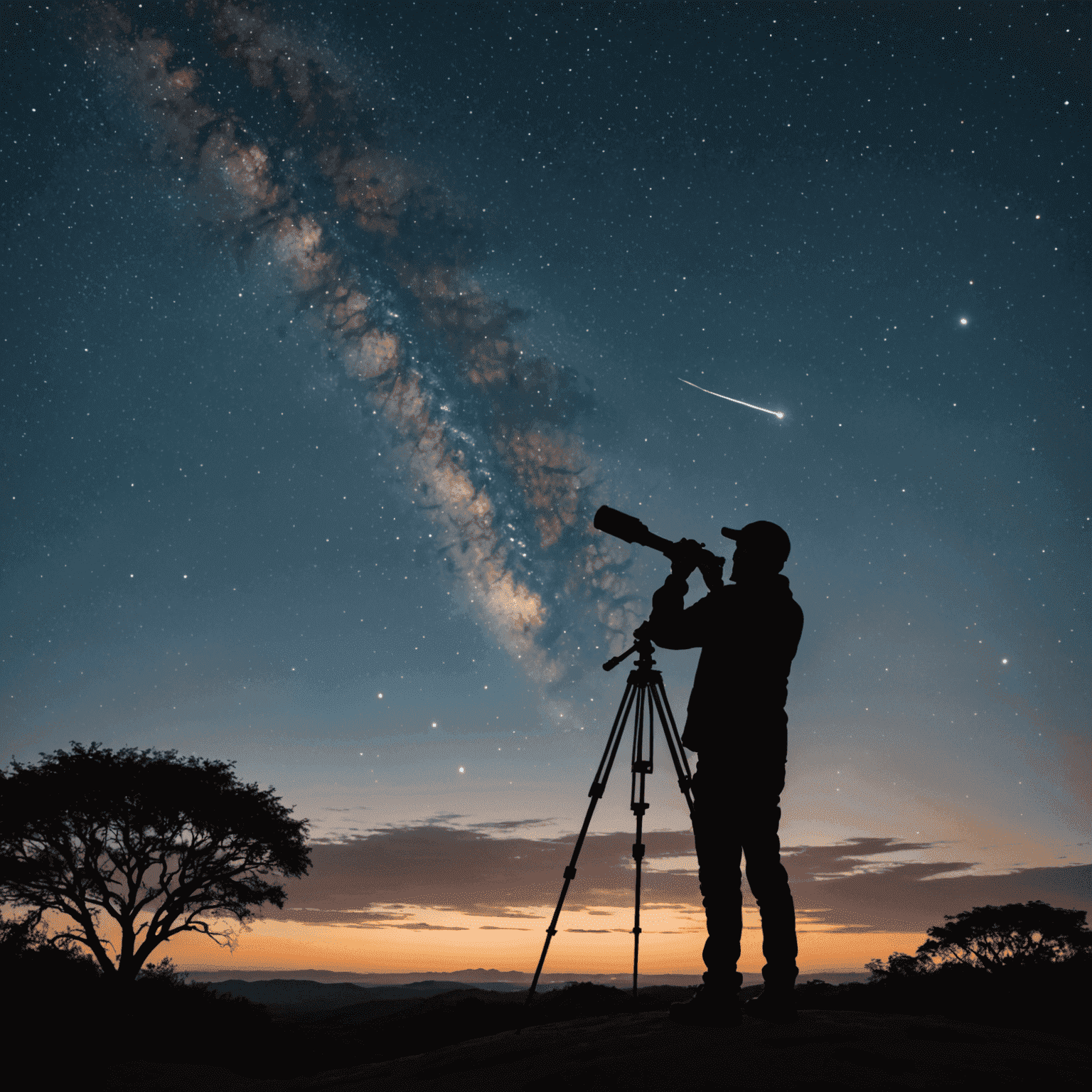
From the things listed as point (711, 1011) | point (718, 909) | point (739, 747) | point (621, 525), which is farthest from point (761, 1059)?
point (621, 525)

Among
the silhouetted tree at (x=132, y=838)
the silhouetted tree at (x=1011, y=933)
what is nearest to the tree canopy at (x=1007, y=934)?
the silhouetted tree at (x=1011, y=933)

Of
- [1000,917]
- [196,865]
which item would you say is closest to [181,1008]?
[196,865]

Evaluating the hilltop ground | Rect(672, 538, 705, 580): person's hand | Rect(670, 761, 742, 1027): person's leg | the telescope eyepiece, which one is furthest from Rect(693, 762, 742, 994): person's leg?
the telescope eyepiece

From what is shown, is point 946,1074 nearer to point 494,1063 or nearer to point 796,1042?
point 796,1042

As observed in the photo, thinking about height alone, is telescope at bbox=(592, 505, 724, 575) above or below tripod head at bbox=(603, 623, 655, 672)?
above

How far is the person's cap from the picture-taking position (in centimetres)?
492

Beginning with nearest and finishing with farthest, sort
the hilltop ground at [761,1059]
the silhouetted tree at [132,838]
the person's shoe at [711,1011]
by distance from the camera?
the hilltop ground at [761,1059] → the person's shoe at [711,1011] → the silhouetted tree at [132,838]

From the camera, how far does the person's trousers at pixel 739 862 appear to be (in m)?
4.38

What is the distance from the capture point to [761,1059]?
11.5 ft

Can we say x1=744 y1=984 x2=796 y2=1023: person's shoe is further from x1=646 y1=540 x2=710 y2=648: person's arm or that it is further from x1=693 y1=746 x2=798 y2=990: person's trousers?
x1=646 y1=540 x2=710 y2=648: person's arm

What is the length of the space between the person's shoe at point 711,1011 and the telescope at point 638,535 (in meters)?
2.75

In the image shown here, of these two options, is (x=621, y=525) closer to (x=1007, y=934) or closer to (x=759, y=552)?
(x=759, y=552)

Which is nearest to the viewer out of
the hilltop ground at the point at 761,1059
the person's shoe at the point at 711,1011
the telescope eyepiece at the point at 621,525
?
the hilltop ground at the point at 761,1059

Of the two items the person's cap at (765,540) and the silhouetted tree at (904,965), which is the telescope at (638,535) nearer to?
the person's cap at (765,540)
